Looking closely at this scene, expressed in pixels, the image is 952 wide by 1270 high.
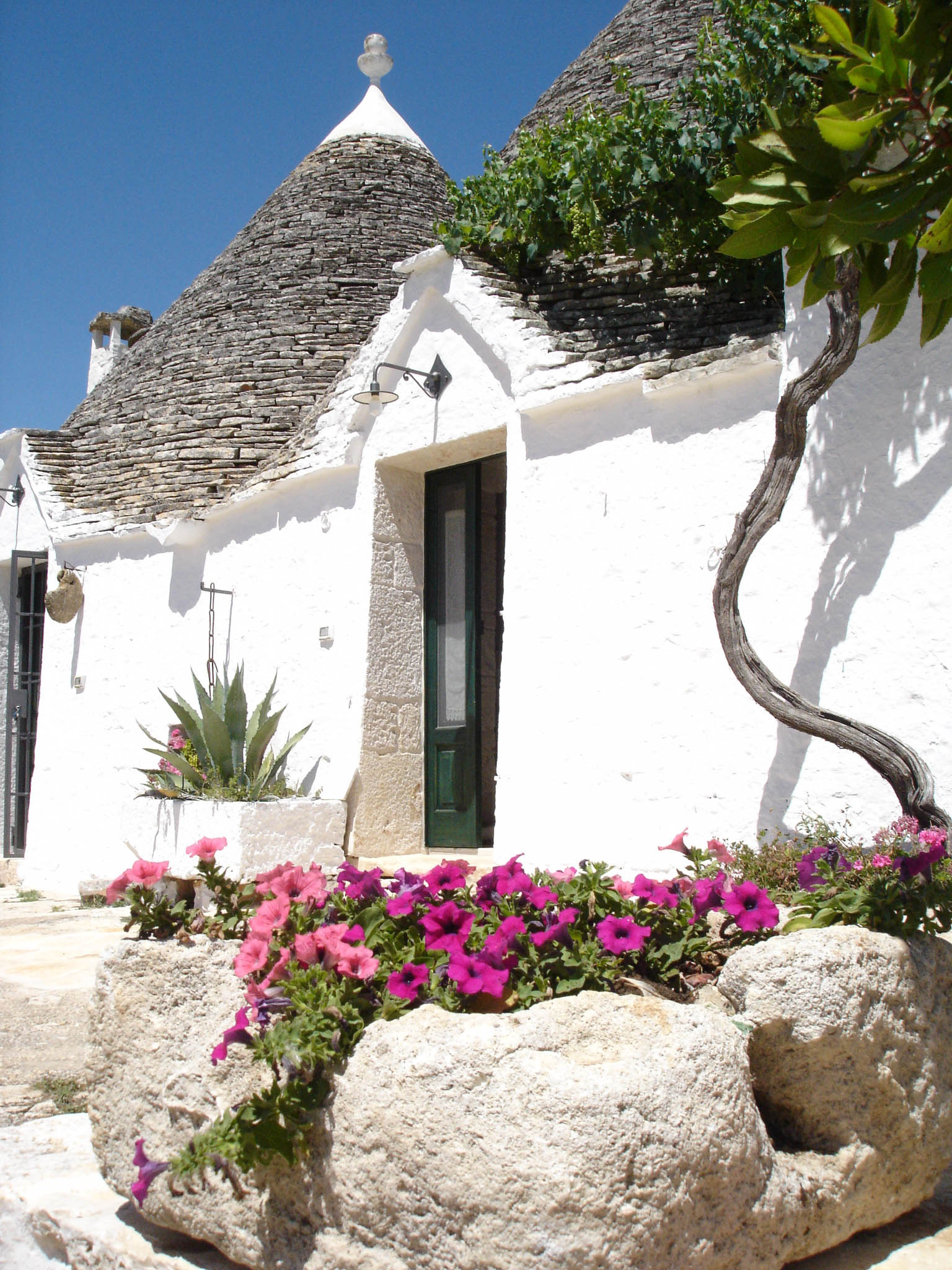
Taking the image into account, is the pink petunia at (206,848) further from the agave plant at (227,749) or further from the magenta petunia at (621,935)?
the agave plant at (227,749)

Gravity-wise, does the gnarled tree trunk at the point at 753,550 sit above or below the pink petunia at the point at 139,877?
above

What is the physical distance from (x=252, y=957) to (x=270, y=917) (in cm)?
15

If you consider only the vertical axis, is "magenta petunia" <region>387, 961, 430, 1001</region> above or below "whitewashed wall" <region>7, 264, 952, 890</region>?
below

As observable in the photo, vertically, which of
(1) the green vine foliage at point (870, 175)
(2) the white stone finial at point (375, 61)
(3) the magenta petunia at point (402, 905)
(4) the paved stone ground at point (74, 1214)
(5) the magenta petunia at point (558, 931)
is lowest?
(4) the paved stone ground at point (74, 1214)

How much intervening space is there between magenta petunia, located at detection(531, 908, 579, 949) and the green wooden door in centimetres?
500

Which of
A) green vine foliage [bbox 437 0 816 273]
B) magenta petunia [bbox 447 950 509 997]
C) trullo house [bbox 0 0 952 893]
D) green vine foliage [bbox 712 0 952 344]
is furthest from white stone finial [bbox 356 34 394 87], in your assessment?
magenta petunia [bbox 447 950 509 997]

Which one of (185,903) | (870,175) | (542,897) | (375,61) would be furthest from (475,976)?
(375,61)

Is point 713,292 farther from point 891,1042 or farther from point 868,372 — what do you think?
point 891,1042

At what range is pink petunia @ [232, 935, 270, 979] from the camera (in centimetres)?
254

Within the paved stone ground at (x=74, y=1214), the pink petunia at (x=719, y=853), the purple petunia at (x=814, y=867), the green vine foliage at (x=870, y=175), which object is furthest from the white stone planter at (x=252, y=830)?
the green vine foliage at (x=870, y=175)

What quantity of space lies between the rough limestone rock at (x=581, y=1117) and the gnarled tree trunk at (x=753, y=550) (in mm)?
2152

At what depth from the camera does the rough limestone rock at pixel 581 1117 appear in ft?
6.79

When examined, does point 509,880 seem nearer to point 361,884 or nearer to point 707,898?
point 361,884

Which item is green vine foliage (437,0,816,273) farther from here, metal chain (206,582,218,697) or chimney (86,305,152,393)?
chimney (86,305,152,393)
